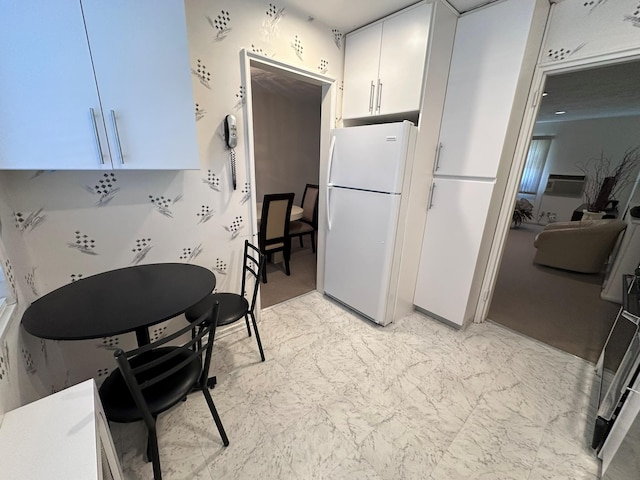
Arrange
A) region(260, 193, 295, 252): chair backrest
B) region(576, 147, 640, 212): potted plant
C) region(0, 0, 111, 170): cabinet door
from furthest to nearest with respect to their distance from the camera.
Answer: region(576, 147, 640, 212): potted plant, region(260, 193, 295, 252): chair backrest, region(0, 0, 111, 170): cabinet door

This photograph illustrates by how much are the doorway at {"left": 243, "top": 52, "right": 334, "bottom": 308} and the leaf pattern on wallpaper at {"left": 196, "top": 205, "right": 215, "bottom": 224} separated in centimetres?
39

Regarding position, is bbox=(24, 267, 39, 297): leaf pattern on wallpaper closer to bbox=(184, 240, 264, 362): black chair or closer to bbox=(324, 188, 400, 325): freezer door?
bbox=(184, 240, 264, 362): black chair

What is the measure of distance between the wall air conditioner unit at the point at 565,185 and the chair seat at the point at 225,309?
798 cm

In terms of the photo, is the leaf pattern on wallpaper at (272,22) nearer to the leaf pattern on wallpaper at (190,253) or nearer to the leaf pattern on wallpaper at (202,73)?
the leaf pattern on wallpaper at (202,73)

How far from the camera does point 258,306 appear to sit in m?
2.24

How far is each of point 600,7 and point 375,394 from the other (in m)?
2.73

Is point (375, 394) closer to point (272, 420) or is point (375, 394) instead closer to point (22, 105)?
point (272, 420)

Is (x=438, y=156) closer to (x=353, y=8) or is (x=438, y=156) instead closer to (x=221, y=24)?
(x=353, y=8)

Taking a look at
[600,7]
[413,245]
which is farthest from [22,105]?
Result: [600,7]

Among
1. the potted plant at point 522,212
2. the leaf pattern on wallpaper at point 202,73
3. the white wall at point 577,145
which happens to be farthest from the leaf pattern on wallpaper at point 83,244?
the white wall at point 577,145

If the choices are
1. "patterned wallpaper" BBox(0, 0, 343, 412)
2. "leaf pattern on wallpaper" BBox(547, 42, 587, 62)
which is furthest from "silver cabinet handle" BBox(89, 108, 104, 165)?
"leaf pattern on wallpaper" BBox(547, 42, 587, 62)

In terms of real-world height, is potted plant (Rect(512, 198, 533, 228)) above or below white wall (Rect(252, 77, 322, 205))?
below

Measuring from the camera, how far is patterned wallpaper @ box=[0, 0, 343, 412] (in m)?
1.18

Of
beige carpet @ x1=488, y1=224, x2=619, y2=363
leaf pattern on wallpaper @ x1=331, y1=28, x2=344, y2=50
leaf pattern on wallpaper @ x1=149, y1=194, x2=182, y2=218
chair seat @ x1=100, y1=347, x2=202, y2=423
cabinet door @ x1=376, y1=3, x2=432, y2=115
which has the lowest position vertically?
beige carpet @ x1=488, y1=224, x2=619, y2=363
